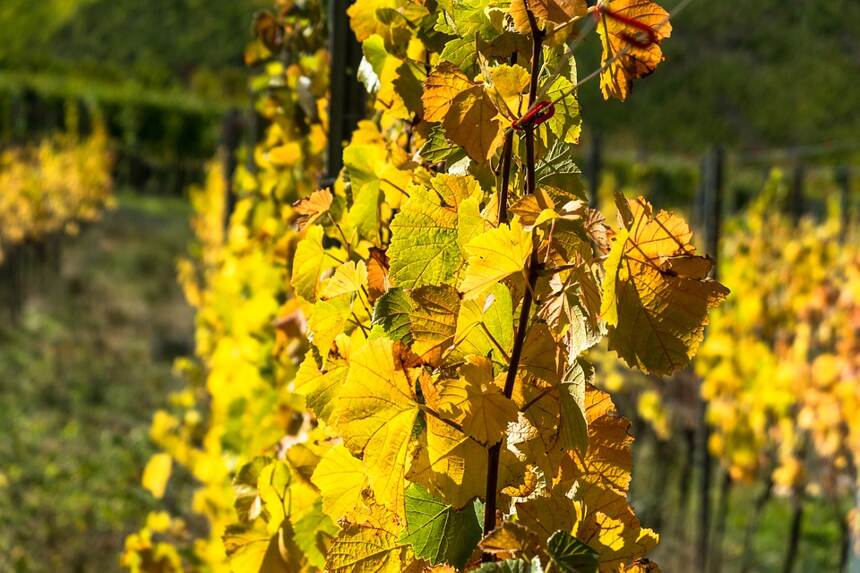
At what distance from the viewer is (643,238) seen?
741 millimetres

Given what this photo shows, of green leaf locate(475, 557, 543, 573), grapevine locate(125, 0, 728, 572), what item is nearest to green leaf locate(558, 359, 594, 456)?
grapevine locate(125, 0, 728, 572)

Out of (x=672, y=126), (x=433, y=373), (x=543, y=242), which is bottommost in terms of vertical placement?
(x=672, y=126)

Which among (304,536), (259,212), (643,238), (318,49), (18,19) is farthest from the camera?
(18,19)

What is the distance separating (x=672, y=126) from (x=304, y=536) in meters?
47.7

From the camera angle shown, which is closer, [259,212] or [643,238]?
[643,238]

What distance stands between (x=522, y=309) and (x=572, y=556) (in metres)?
0.18

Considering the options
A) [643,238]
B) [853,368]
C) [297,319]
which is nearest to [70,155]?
[853,368]

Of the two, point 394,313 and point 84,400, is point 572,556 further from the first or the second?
point 84,400

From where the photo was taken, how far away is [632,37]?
778 mm

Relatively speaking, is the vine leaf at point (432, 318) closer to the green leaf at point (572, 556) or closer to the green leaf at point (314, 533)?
the green leaf at point (572, 556)

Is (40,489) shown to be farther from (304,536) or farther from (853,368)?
(304,536)

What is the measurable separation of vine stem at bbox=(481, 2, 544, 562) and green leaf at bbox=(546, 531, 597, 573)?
0.10 m

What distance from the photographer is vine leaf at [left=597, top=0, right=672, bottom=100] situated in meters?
0.77

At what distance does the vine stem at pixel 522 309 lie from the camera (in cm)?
78
